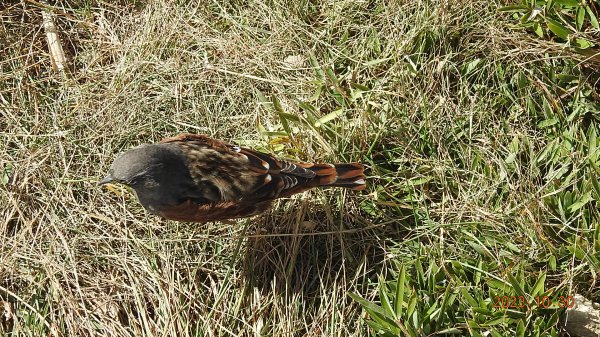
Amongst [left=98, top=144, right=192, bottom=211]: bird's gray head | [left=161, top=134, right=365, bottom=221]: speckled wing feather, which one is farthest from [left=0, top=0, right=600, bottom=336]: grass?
[left=98, top=144, right=192, bottom=211]: bird's gray head

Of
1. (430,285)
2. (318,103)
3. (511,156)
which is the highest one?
(318,103)

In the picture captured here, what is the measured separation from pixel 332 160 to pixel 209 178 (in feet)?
3.11

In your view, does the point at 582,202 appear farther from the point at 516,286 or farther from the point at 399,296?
the point at 399,296

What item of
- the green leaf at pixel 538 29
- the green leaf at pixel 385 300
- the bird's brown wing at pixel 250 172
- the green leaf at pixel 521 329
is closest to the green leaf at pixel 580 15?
the green leaf at pixel 538 29

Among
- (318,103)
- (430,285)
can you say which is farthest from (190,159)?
(430,285)

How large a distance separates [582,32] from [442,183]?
4.47ft

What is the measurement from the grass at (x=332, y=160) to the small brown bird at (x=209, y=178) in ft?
Answer: 1.36

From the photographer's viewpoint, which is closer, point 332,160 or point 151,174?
point 151,174

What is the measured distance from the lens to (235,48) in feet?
18.9

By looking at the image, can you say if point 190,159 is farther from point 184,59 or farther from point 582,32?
point 582,32

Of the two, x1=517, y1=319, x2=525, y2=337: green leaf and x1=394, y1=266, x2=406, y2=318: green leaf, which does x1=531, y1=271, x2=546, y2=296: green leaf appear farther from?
x1=394, y1=266, x2=406, y2=318: green leaf

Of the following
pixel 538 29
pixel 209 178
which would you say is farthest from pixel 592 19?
pixel 209 178

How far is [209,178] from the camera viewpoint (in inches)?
183

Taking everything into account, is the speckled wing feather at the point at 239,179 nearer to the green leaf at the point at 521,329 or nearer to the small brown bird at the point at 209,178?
the small brown bird at the point at 209,178
